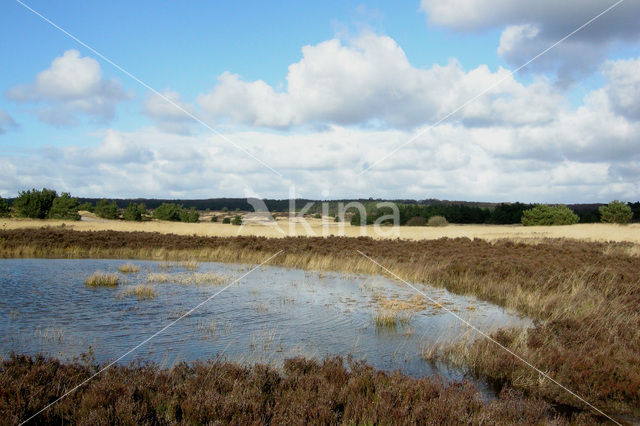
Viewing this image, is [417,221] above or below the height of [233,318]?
above

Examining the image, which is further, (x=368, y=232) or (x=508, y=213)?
(x=508, y=213)

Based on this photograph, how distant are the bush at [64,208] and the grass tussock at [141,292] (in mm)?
52545

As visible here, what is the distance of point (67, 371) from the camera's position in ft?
25.0

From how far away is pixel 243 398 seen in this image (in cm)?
675

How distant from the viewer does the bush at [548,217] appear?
74.4 m

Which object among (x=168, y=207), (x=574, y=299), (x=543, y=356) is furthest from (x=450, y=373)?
(x=168, y=207)

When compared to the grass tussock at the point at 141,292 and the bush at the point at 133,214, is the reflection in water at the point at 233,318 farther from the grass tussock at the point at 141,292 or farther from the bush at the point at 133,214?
the bush at the point at 133,214

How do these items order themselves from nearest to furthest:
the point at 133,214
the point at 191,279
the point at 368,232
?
the point at 191,279
the point at 368,232
the point at 133,214

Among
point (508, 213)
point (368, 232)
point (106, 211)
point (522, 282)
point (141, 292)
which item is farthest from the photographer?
point (508, 213)

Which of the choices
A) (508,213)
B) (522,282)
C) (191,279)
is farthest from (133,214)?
(522,282)

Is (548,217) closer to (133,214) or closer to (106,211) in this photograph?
(133,214)

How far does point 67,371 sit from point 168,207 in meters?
79.3

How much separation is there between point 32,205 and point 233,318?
205 ft

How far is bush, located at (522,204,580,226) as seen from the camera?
74375 millimetres
